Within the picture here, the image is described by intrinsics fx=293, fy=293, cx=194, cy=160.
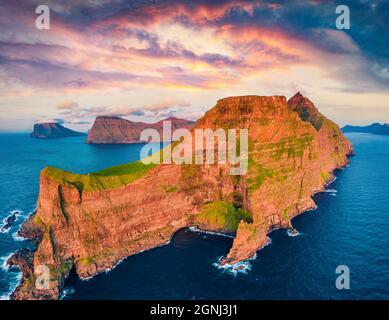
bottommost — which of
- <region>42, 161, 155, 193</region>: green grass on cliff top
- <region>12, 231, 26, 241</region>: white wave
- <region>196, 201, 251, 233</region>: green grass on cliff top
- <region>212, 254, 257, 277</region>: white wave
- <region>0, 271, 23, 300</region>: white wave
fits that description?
<region>0, 271, 23, 300</region>: white wave

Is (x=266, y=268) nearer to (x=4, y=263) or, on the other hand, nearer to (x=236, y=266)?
(x=236, y=266)

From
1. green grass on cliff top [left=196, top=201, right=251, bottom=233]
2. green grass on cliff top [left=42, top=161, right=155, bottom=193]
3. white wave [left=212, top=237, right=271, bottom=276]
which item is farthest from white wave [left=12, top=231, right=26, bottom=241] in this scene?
white wave [left=212, top=237, right=271, bottom=276]

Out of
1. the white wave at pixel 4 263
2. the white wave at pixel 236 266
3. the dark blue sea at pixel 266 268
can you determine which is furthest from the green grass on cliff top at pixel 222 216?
the white wave at pixel 4 263

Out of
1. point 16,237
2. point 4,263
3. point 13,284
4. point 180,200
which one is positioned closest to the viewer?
point 13,284

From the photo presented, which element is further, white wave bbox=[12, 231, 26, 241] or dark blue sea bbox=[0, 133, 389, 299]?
white wave bbox=[12, 231, 26, 241]

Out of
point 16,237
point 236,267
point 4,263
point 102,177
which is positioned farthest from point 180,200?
point 16,237

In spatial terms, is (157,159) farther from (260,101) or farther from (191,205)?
(260,101)

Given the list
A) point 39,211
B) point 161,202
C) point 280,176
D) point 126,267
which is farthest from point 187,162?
point 39,211

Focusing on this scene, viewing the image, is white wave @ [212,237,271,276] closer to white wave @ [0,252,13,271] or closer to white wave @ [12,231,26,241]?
white wave @ [0,252,13,271]
